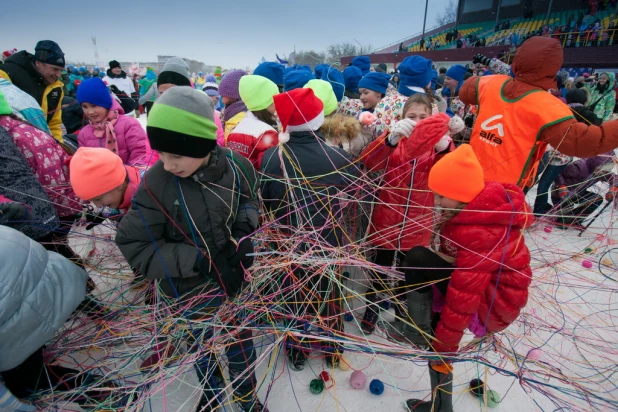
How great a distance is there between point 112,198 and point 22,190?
19.5 inches

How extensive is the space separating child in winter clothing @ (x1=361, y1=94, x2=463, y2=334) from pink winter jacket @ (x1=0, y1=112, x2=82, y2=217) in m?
1.99

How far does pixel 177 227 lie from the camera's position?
148 cm

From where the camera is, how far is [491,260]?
1348 millimetres

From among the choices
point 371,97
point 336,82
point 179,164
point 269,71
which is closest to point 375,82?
point 371,97

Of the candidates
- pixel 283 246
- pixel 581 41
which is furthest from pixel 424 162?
pixel 581 41

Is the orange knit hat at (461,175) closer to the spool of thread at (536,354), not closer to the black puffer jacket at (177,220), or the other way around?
the black puffer jacket at (177,220)

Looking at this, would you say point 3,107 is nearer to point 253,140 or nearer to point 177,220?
point 177,220

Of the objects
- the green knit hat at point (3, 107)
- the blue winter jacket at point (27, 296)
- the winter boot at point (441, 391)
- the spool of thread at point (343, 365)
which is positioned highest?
the green knit hat at point (3, 107)

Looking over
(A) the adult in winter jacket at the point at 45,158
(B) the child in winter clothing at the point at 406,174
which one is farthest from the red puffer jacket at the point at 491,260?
(A) the adult in winter jacket at the point at 45,158

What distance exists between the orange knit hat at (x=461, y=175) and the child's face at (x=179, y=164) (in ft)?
3.75

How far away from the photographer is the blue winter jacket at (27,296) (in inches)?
48.3

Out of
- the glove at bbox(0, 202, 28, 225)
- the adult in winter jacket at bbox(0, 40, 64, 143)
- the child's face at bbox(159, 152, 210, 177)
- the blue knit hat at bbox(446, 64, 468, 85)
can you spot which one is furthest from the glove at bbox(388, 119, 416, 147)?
the blue knit hat at bbox(446, 64, 468, 85)

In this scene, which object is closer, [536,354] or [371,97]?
[536,354]

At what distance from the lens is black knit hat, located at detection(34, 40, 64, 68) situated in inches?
108
